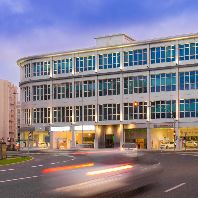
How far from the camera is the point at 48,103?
8681 cm

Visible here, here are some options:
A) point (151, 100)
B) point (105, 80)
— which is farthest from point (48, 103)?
point (151, 100)

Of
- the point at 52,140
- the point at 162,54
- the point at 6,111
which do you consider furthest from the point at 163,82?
the point at 6,111

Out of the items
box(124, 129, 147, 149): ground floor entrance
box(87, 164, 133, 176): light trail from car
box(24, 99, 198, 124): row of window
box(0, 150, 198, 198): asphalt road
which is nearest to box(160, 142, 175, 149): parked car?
box(124, 129, 147, 149): ground floor entrance

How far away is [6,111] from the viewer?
15150 centimetres

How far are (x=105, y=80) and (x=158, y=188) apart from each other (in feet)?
213

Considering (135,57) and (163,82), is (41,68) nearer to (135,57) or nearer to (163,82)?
(135,57)

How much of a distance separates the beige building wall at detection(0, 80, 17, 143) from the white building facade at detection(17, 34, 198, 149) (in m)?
59.1

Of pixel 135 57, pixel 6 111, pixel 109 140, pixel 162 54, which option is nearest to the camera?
pixel 162 54

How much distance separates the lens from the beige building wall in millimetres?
149750

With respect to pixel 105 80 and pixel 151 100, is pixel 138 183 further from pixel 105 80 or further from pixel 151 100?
pixel 105 80

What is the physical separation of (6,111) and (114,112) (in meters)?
79.1

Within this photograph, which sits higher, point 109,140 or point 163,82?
point 163,82

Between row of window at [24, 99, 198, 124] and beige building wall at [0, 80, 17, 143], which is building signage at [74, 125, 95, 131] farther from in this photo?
beige building wall at [0, 80, 17, 143]

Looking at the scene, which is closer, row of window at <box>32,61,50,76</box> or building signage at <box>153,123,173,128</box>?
building signage at <box>153,123,173,128</box>
